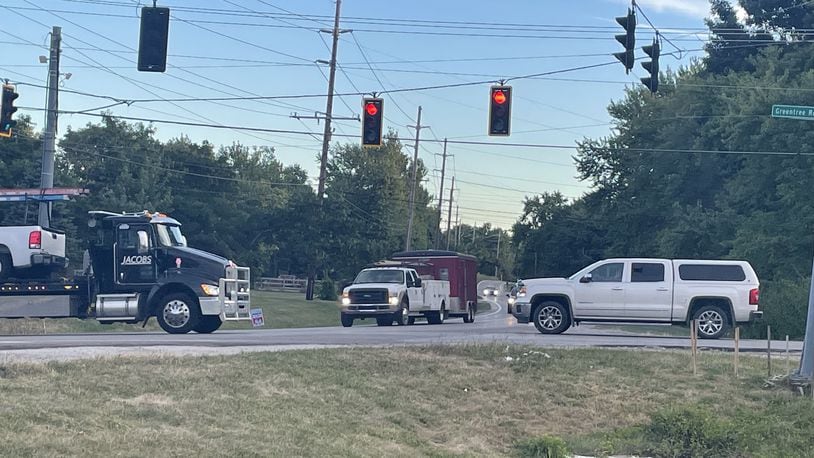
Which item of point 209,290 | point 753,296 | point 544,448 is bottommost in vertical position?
point 544,448

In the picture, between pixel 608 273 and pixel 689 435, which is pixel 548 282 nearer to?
pixel 608 273

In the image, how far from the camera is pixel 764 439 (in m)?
14.4

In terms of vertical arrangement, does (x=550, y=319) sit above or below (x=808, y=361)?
above

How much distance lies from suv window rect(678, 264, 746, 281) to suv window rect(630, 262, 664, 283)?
0.46 meters

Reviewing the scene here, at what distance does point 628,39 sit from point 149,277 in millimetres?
11595

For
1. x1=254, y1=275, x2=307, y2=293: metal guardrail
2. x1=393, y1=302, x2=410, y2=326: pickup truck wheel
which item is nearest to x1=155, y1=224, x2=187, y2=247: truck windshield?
x1=393, y1=302, x2=410, y2=326: pickup truck wheel

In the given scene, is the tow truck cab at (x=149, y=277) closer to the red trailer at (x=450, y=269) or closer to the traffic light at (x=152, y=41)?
the traffic light at (x=152, y=41)

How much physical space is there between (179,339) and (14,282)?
16.3 feet

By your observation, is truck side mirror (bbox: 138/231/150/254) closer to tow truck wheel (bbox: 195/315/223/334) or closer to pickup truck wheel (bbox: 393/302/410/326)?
tow truck wheel (bbox: 195/315/223/334)

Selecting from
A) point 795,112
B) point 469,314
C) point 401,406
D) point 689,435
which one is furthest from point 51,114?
point 689,435

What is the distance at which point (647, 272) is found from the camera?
2477cm

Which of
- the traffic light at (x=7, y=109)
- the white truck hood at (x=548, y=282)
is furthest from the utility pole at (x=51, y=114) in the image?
the white truck hood at (x=548, y=282)

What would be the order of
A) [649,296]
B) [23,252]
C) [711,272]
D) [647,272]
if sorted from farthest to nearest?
[647,272] < [649,296] < [711,272] < [23,252]

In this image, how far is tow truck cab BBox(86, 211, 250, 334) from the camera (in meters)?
22.7
